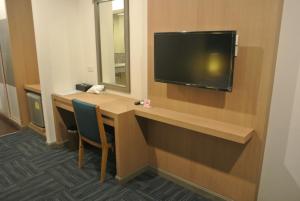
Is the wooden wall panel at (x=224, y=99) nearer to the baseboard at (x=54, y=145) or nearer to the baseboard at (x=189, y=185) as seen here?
the baseboard at (x=189, y=185)

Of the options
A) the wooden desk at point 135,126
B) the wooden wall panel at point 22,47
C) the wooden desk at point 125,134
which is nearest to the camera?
the wooden desk at point 135,126

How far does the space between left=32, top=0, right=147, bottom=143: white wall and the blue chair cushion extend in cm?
66

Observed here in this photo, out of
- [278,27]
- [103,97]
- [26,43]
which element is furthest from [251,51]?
[26,43]

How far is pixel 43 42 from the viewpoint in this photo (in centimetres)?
292

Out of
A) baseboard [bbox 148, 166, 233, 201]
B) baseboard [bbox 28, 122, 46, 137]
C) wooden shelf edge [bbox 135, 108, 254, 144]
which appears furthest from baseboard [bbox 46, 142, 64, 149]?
wooden shelf edge [bbox 135, 108, 254, 144]

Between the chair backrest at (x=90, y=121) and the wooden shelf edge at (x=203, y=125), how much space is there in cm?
40

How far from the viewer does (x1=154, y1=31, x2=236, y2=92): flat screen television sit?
5.73ft

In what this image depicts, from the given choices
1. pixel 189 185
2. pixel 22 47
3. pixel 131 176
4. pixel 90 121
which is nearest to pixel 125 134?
pixel 90 121

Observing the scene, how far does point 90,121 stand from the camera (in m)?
2.32

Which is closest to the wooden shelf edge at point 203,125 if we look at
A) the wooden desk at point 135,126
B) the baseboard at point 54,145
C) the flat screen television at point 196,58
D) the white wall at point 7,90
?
the wooden desk at point 135,126

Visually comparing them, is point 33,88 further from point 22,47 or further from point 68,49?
point 68,49

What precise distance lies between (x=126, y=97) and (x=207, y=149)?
3.94 ft

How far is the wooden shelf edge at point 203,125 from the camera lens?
172cm

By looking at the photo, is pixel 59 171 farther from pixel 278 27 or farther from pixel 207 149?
pixel 278 27
